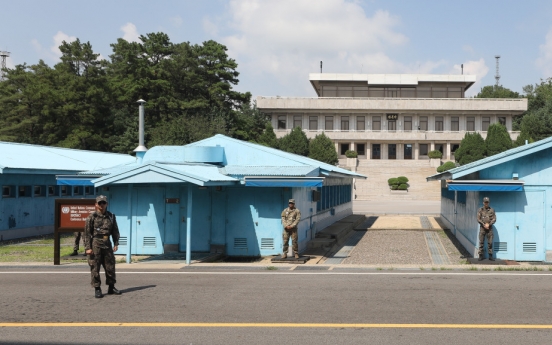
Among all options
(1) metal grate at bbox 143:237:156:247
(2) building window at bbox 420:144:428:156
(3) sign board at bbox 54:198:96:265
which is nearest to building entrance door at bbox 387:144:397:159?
(2) building window at bbox 420:144:428:156

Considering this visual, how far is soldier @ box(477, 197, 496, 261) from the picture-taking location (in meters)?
16.9

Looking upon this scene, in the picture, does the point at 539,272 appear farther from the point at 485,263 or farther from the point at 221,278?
the point at 221,278

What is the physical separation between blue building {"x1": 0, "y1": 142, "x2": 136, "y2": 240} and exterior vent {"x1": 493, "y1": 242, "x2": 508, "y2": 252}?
611 inches

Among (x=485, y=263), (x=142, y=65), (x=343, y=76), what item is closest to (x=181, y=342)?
(x=485, y=263)

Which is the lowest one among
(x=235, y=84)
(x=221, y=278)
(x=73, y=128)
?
(x=221, y=278)

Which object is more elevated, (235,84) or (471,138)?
(235,84)

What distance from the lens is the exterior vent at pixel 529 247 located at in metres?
17.6

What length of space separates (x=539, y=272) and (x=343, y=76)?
76209mm

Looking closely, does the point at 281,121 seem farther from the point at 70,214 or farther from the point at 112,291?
the point at 112,291

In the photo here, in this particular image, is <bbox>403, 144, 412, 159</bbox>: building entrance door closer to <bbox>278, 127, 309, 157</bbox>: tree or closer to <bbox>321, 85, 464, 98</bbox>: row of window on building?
<bbox>321, 85, 464, 98</bbox>: row of window on building

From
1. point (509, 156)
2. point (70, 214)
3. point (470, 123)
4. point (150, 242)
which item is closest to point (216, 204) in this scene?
point (150, 242)

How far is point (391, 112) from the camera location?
281ft

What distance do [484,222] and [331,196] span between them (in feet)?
46.5

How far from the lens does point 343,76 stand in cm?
8919
